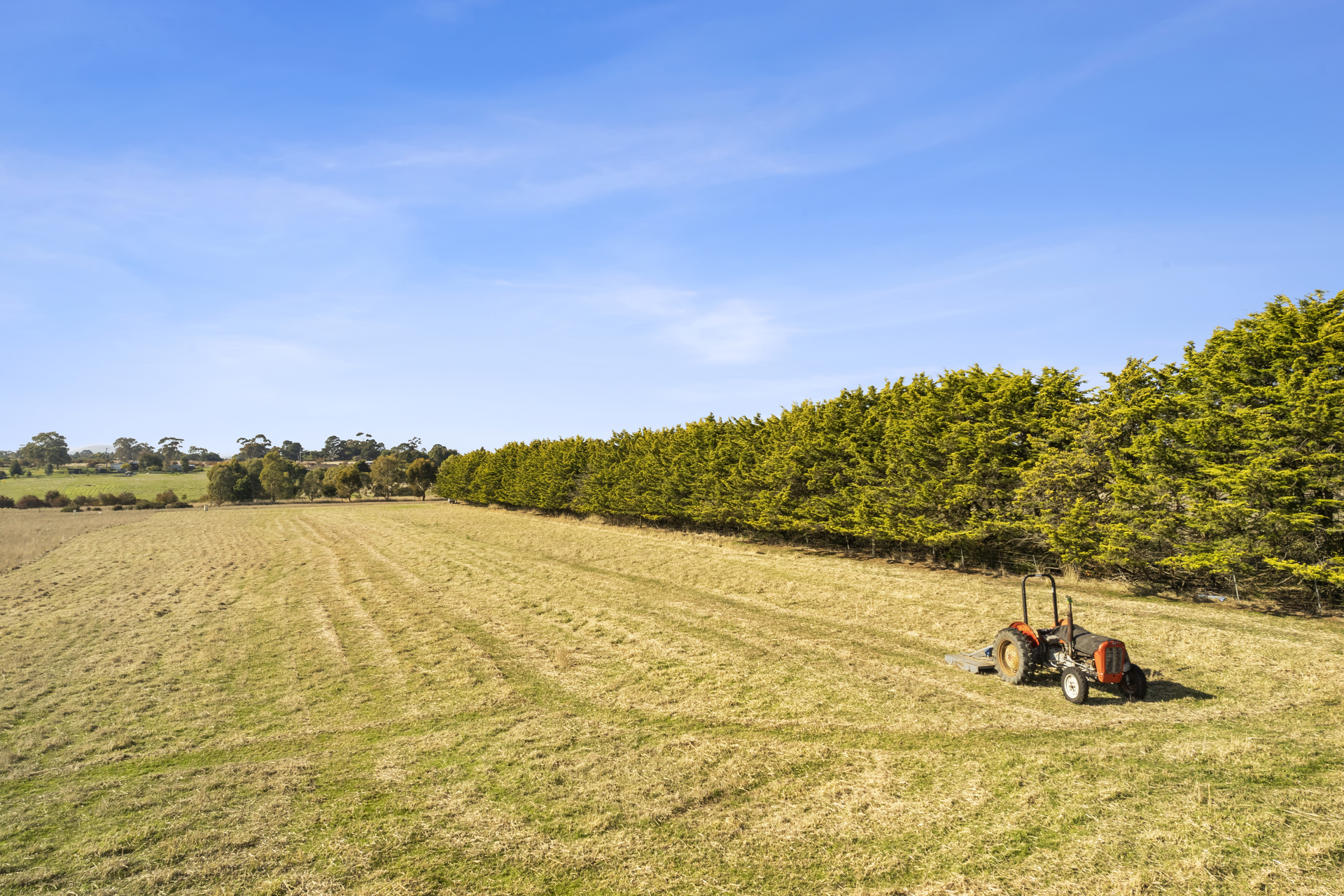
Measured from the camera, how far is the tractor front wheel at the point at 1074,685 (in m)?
9.88

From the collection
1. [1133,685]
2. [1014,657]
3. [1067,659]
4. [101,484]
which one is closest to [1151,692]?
[1133,685]

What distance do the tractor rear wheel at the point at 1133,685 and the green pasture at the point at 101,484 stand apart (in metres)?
119

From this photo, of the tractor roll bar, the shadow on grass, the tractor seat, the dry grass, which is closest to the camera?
the tractor roll bar

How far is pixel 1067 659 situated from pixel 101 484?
138116 millimetres

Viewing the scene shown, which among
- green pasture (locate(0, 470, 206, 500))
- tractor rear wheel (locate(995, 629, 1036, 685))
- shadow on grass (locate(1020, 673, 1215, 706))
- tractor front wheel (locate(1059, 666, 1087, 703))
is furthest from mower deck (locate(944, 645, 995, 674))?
green pasture (locate(0, 470, 206, 500))

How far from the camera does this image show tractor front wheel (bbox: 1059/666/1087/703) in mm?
9883

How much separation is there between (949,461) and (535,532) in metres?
29.3

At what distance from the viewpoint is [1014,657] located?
11.1 meters

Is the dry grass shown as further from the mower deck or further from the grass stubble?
the mower deck

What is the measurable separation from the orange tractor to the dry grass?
40.7m

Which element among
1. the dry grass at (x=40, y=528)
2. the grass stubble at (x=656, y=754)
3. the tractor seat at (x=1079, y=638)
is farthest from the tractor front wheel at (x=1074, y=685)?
the dry grass at (x=40, y=528)

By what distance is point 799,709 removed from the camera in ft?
33.0

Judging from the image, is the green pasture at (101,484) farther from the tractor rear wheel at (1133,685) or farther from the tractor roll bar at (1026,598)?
the tractor rear wheel at (1133,685)

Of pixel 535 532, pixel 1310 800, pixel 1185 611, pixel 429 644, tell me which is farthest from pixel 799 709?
pixel 535 532
